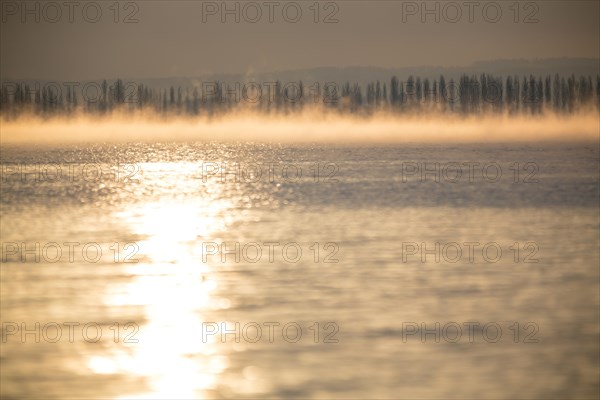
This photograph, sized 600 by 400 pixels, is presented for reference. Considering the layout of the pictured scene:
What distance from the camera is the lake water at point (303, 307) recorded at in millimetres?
10383

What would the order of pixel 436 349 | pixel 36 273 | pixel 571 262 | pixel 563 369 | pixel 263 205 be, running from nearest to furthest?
pixel 563 369 → pixel 436 349 → pixel 36 273 → pixel 571 262 → pixel 263 205

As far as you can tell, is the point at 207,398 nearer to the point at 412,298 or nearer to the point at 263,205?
the point at 412,298

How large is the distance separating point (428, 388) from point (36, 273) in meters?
8.73

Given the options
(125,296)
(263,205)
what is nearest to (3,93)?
(263,205)

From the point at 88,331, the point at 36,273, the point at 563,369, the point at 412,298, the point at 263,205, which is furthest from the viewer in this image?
the point at 263,205

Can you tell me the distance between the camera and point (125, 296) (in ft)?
49.0

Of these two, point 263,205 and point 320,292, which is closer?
point 320,292

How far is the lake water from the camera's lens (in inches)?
409

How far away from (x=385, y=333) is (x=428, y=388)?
2262 millimetres

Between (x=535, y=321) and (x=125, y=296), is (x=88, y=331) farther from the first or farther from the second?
(x=535, y=321)

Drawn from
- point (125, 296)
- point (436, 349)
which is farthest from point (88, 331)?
point (436, 349)

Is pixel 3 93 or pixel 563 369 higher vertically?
pixel 3 93

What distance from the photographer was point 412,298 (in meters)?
→ 14.8

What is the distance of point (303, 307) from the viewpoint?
14.1 meters
